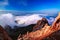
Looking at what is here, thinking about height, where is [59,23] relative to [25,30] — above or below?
above

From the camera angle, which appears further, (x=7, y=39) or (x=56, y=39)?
(x=56, y=39)

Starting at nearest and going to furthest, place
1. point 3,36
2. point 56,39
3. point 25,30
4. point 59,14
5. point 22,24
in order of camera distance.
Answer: point 3,36 → point 56,39 → point 59,14 → point 22,24 → point 25,30

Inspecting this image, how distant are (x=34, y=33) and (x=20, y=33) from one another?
14.9 feet

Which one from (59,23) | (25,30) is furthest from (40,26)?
(59,23)

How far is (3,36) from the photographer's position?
17375mm

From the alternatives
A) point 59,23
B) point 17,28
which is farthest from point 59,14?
point 17,28

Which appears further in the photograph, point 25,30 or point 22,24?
point 25,30

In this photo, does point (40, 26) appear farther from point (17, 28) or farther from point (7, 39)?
point (7, 39)

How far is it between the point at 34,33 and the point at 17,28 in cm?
589

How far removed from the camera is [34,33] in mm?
64188

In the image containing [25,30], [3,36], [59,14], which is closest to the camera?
[3,36]

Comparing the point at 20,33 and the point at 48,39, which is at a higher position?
the point at 48,39

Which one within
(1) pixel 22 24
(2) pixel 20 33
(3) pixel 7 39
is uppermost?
(3) pixel 7 39

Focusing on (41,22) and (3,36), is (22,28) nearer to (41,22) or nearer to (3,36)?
(41,22)
